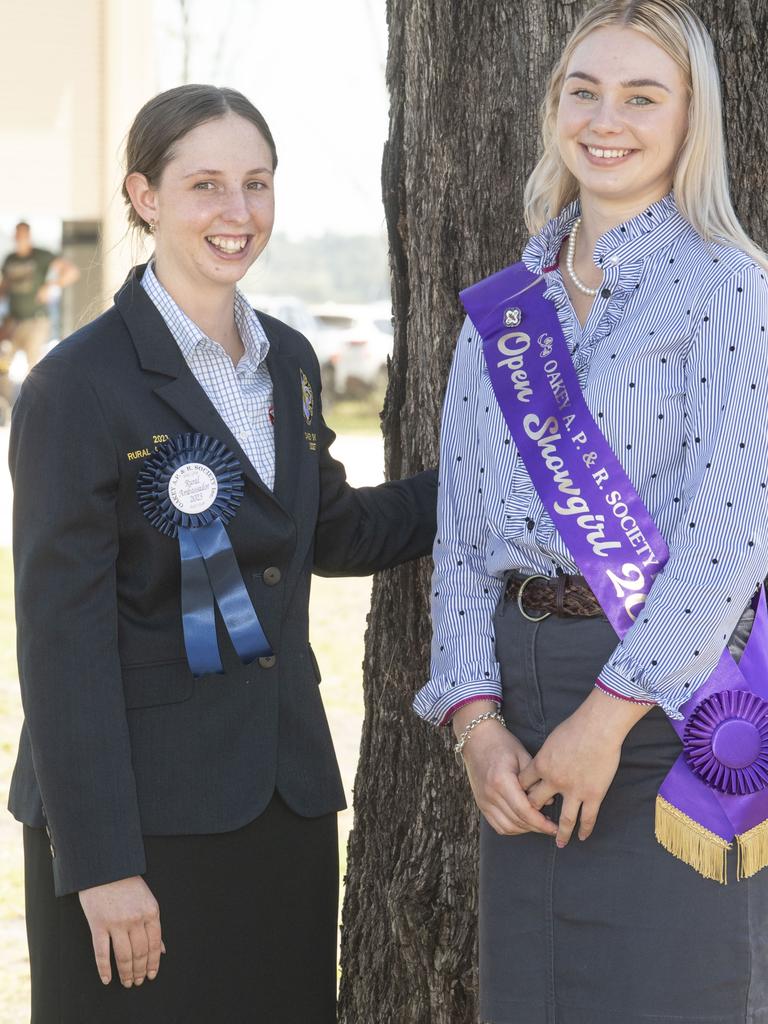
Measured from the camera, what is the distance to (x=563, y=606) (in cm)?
193

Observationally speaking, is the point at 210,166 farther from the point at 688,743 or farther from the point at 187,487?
the point at 688,743

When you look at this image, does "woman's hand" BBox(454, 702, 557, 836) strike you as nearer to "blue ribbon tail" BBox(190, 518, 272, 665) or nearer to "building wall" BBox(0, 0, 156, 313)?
"blue ribbon tail" BBox(190, 518, 272, 665)

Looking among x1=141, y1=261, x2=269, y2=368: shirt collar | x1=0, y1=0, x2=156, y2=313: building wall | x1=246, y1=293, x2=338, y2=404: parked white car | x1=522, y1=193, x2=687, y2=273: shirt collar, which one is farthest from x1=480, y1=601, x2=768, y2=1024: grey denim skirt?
x1=246, y1=293, x2=338, y2=404: parked white car

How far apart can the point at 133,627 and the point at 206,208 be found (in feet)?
2.19

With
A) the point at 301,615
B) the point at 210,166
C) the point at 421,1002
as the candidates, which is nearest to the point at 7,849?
the point at 421,1002

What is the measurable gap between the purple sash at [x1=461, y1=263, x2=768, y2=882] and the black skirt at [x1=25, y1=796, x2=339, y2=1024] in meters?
0.67

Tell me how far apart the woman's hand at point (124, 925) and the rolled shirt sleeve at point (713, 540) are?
2.58 feet

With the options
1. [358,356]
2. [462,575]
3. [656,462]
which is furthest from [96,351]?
[358,356]

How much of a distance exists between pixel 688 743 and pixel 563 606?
0.82 feet

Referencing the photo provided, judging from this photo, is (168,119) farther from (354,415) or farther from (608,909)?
(354,415)

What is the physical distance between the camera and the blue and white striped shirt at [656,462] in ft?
5.84

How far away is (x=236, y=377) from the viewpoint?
2.27 metres

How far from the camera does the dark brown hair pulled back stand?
221 centimetres

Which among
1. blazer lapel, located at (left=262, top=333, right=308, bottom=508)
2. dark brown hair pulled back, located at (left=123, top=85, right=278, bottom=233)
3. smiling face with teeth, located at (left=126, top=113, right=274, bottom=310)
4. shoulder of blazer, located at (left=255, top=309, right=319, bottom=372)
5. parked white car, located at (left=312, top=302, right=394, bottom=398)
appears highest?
parked white car, located at (left=312, top=302, right=394, bottom=398)
